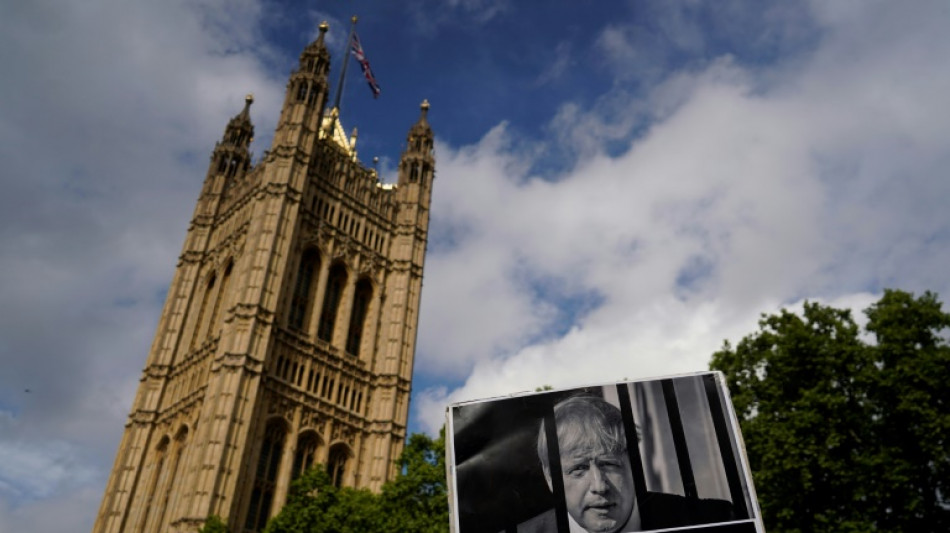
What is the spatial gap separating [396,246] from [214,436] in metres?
21.6

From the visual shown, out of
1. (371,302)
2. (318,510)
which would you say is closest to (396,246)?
(371,302)

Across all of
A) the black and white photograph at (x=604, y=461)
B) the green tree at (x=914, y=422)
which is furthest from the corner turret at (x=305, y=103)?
the black and white photograph at (x=604, y=461)

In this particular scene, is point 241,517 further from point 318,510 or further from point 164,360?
point 164,360

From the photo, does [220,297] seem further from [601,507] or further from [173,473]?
[601,507]

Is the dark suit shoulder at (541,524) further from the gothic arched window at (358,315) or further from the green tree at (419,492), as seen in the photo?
the gothic arched window at (358,315)

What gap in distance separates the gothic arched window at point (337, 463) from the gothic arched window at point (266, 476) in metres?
3.44

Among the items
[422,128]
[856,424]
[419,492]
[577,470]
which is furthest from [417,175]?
[577,470]

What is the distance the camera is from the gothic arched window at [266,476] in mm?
41719

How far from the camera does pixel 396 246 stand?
2299 inches

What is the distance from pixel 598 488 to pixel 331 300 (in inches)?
1663

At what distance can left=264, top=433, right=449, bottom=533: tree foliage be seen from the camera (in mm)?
30078

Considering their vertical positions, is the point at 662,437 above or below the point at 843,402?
below

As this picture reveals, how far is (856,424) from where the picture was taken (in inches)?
947

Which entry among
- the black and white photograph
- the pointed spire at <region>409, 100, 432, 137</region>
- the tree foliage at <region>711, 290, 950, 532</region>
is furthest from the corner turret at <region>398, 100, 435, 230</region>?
the black and white photograph
